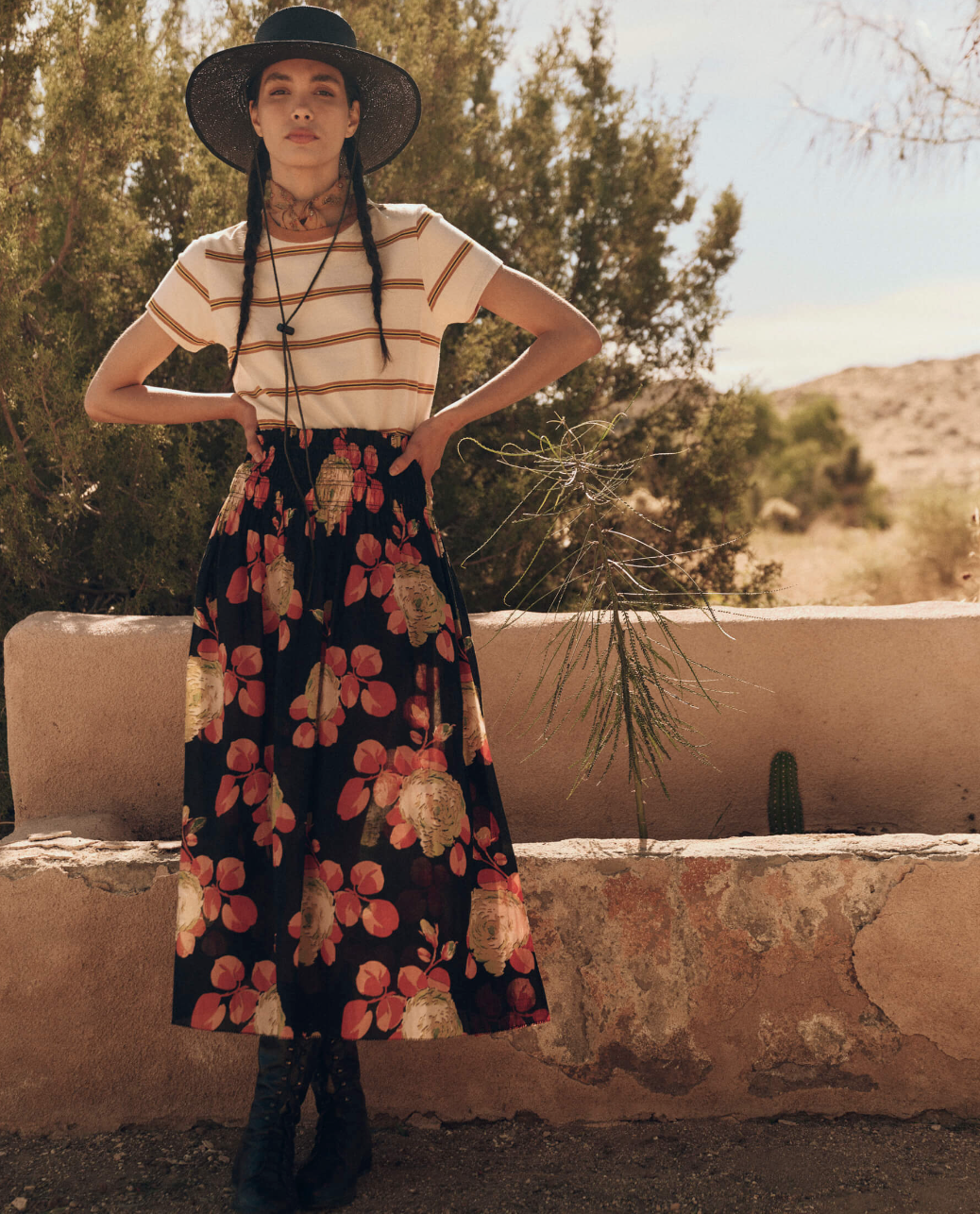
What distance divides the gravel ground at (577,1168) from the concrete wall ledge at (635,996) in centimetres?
4

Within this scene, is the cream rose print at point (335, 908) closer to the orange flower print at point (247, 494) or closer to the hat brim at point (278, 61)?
the orange flower print at point (247, 494)


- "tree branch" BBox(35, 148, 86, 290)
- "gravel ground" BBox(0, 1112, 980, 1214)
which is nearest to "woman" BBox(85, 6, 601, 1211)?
"gravel ground" BBox(0, 1112, 980, 1214)

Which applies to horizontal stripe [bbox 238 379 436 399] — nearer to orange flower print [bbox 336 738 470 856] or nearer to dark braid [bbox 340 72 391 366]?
dark braid [bbox 340 72 391 366]

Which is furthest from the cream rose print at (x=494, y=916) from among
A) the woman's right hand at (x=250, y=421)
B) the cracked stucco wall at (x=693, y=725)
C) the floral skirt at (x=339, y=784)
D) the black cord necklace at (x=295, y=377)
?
the cracked stucco wall at (x=693, y=725)

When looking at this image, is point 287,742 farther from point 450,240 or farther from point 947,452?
point 947,452

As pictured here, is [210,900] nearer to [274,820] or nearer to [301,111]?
[274,820]

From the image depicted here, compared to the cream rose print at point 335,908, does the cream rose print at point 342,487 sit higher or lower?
higher

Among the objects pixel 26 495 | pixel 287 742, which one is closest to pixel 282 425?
pixel 287 742

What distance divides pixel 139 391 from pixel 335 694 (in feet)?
2.48

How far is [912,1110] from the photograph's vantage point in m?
2.13

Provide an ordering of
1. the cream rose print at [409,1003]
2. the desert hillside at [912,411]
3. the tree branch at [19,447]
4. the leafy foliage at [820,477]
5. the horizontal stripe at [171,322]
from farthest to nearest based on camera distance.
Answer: the desert hillside at [912,411]
the leafy foliage at [820,477]
the tree branch at [19,447]
the horizontal stripe at [171,322]
the cream rose print at [409,1003]

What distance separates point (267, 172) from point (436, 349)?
0.45 m

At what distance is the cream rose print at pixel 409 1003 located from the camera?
69.4 inches

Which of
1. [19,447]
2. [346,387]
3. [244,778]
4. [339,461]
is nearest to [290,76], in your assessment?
[346,387]
